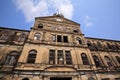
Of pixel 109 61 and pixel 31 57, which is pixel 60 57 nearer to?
pixel 31 57

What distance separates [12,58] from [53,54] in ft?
18.2

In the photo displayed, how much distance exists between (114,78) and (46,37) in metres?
12.2

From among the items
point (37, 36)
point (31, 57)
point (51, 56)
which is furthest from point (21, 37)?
point (51, 56)

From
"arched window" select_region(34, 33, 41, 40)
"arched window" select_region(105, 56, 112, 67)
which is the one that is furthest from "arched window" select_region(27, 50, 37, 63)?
"arched window" select_region(105, 56, 112, 67)

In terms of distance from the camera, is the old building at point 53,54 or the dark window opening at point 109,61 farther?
the dark window opening at point 109,61

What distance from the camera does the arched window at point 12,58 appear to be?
470 inches

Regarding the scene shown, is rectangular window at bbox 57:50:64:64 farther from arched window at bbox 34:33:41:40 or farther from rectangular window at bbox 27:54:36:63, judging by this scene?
arched window at bbox 34:33:41:40

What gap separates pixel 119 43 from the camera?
853 inches

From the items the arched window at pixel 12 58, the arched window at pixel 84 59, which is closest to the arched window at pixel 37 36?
the arched window at pixel 12 58

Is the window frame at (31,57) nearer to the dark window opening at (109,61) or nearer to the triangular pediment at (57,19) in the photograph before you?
the triangular pediment at (57,19)

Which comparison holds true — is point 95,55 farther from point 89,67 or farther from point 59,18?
point 59,18

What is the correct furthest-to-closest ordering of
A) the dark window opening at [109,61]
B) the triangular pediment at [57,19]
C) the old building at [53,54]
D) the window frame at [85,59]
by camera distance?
1. the triangular pediment at [57,19]
2. the dark window opening at [109,61]
3. the window frame at [85,59]
4. the old building at [53,54]

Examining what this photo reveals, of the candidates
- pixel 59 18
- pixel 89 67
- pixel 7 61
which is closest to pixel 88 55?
pixel 89 67

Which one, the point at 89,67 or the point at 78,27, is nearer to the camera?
the point at 89,67
